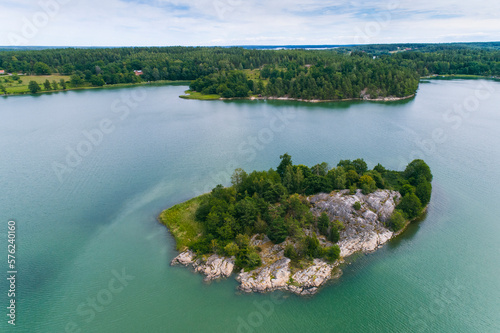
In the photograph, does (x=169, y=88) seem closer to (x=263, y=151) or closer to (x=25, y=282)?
(x=263, y=151)

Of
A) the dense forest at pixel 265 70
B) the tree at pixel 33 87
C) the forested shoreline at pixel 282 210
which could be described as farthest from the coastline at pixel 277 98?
the forested shoreline at pixel 282 210

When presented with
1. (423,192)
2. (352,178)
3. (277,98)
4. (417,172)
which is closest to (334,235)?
(352,178)

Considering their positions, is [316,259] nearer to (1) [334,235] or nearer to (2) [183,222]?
(1) [334,235]

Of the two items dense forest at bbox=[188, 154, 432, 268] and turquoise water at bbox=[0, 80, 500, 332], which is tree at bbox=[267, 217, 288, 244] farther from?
turquoise water at bbox=[0, 80, 500, 332]

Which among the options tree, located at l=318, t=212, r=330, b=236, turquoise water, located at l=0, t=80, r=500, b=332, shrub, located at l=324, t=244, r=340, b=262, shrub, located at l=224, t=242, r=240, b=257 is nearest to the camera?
turquoise water, located at l=0, t=80, r=500, b=332

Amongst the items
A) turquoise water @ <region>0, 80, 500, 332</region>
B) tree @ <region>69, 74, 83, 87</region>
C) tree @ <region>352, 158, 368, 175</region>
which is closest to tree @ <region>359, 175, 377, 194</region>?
tree @ <region>352, 158, 368, 175</region>

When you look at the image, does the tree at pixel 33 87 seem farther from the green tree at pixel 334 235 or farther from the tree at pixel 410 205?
the tree at pixel 410 205

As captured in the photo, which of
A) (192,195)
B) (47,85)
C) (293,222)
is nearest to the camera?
(293,222)
